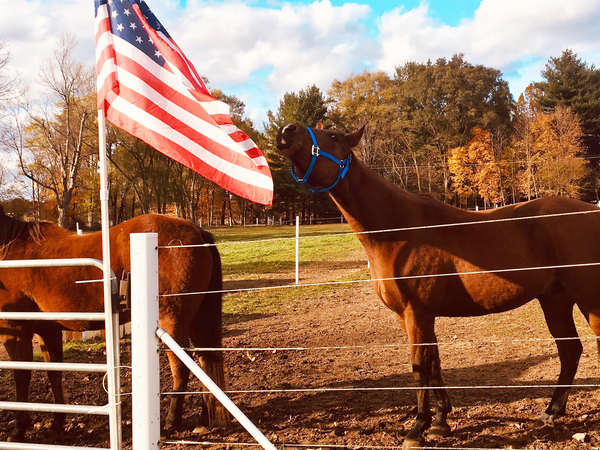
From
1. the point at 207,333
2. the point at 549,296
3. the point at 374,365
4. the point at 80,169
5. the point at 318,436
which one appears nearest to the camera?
the point at 318,436

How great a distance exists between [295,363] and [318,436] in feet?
7.28

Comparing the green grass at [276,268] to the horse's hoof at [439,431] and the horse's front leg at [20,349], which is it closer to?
the horse's hoof at [439,431]

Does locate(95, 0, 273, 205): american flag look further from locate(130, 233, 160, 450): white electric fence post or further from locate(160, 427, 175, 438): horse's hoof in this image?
locate(160, 427, 175, 438): horse's hoof

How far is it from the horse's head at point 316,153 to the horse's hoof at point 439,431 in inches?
90.2

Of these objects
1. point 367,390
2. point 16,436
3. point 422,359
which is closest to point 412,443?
point 422,359

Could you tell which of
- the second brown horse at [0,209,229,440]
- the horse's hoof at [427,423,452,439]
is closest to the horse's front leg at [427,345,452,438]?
the horse's hoof at [427,423,452,439]

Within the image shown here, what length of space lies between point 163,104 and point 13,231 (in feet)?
10.6

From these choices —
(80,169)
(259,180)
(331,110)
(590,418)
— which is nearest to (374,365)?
(590,418)

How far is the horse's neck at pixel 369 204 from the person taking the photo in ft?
12.5

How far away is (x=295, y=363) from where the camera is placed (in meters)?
6.03

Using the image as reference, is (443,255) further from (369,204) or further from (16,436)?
(16,436)

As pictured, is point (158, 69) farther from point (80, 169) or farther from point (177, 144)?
point (80, 169)

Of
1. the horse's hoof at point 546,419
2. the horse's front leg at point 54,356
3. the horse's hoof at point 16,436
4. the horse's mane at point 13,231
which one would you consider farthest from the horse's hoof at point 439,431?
the horse's mane at point 13,231

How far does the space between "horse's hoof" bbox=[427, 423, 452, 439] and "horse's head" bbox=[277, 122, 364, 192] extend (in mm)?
2291
